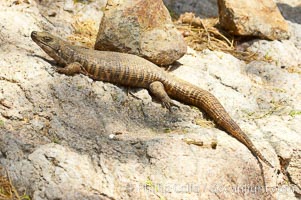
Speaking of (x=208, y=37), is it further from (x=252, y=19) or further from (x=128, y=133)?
(x=128, y=133)

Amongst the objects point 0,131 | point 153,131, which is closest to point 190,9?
point 153,131

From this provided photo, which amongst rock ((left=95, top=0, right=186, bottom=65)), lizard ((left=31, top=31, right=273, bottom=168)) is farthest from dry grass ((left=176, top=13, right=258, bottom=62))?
lizard ((left=31, top=31, right=273, bottom=168))

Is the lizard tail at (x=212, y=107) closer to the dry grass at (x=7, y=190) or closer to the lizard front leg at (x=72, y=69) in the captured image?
the lizard front leg at (x=72, y=69)

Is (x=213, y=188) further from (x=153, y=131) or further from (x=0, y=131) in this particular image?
(x=0, y=131)

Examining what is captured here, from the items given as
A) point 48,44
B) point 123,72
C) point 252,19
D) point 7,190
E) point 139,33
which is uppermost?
point 252,19

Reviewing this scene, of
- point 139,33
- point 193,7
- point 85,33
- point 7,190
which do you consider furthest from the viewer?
point 193,7

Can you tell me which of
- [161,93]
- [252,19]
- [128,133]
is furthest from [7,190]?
[252,19]
